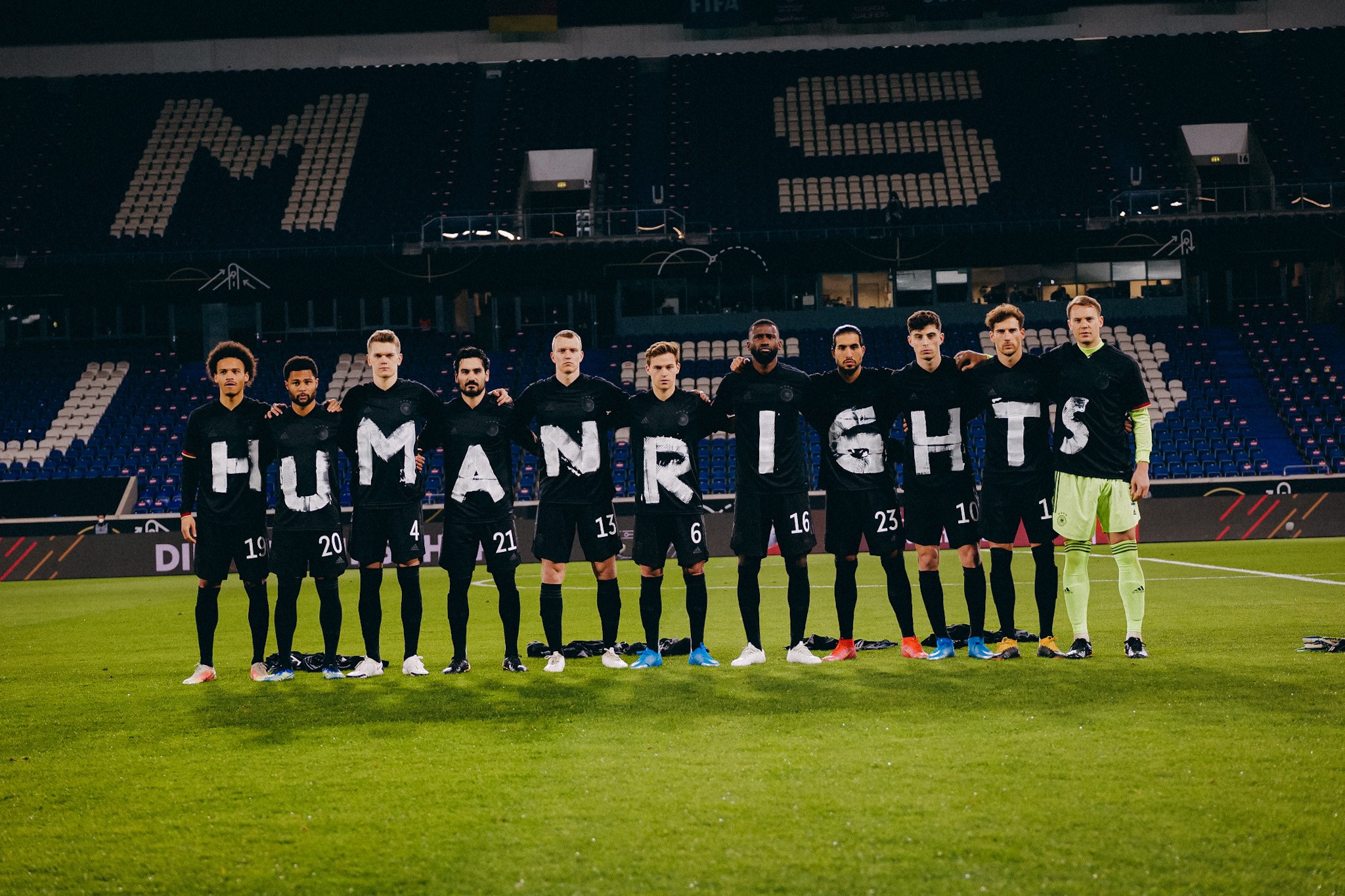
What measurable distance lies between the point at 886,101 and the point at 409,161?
1406 centimetres

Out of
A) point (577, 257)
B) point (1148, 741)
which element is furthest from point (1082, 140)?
point (1148, 741)

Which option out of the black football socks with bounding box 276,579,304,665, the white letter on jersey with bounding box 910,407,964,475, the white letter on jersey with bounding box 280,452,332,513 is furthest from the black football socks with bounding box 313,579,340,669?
the white letter on jersey with bounding box 910,407,964,475

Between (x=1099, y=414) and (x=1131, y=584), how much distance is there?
1118mm

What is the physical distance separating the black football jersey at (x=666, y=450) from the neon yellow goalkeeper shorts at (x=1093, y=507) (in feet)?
7.65

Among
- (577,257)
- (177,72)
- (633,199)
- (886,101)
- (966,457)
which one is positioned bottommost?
(966,457)

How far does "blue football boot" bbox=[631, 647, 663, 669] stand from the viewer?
288 inches

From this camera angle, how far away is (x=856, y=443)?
7.41 metres

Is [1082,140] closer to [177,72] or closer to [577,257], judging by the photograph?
[577,257]

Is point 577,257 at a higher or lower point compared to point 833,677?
higher

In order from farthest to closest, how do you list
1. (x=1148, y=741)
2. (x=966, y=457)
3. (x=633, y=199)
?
(x=633, y=199) → (x=966, y=457) → (x=1148, y=741)

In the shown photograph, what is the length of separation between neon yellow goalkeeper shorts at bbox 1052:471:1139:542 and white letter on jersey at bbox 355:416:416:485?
4.28 m

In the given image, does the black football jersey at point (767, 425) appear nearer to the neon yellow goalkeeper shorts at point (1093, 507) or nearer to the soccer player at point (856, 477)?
the soccer player at point (856, 477)

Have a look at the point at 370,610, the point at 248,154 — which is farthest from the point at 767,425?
the point at 248,154

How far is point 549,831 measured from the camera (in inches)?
148
